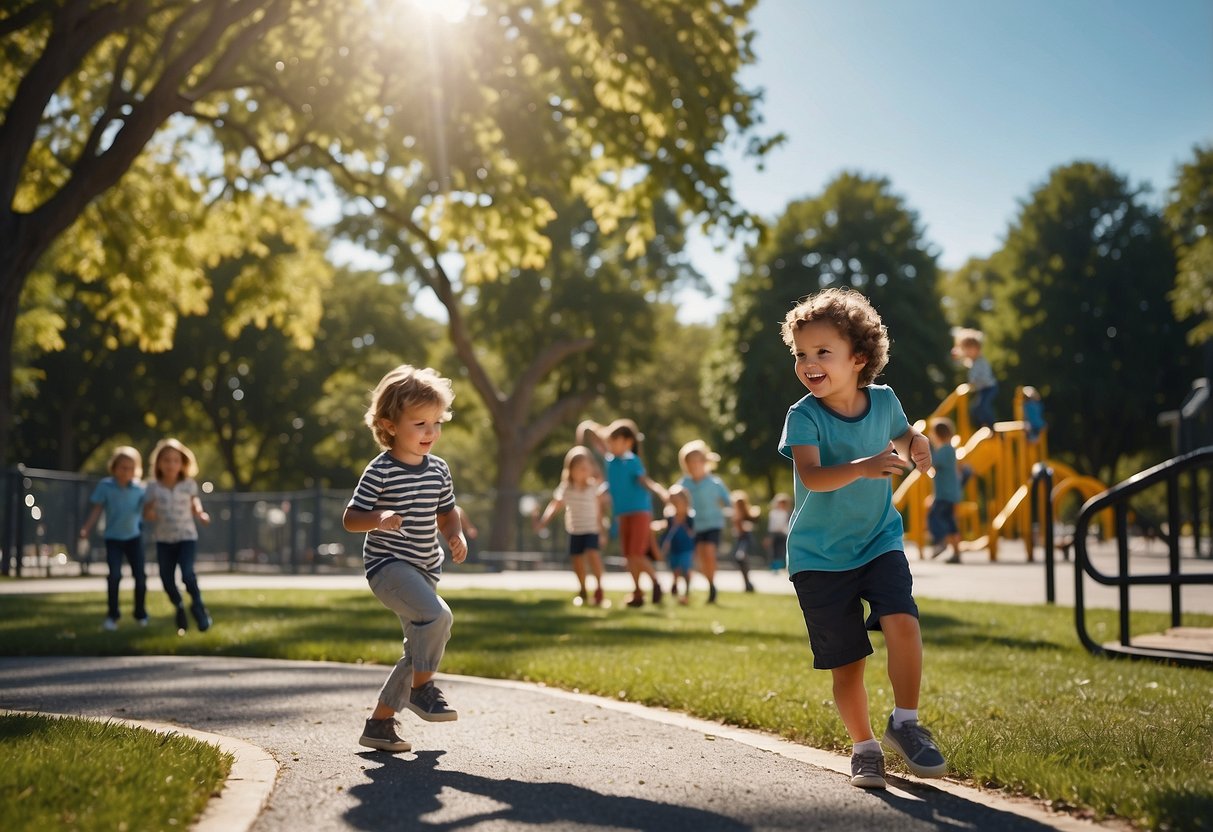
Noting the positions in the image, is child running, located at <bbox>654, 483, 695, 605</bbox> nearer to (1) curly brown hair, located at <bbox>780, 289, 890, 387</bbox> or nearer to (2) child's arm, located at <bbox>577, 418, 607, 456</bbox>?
(2) child's arm, located at <bbox>577, 418, 607, 456</bbox>

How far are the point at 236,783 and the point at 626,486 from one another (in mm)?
9192

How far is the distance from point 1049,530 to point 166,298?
528 inches

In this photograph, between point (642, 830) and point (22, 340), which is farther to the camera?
point (22, 340)

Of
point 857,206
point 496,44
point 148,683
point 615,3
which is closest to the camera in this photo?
point 148,683

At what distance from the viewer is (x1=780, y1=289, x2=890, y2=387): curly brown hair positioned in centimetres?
464

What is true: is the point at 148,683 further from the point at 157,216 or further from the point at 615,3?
the point at 157,216

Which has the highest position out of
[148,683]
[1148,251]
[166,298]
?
[1148,251]

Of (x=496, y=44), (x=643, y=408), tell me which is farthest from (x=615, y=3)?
(x=643, y=408)

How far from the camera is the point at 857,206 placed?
43.6m

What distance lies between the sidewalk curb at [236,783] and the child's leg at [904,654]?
2182 millimetres

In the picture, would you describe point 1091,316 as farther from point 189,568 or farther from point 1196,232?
point 189,568

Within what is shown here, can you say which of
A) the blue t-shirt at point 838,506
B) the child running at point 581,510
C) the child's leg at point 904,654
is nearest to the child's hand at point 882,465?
the blue t-shirt at point 838,506

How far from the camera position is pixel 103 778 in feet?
13.2

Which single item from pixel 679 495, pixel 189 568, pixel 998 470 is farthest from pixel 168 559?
pixel 998 470
